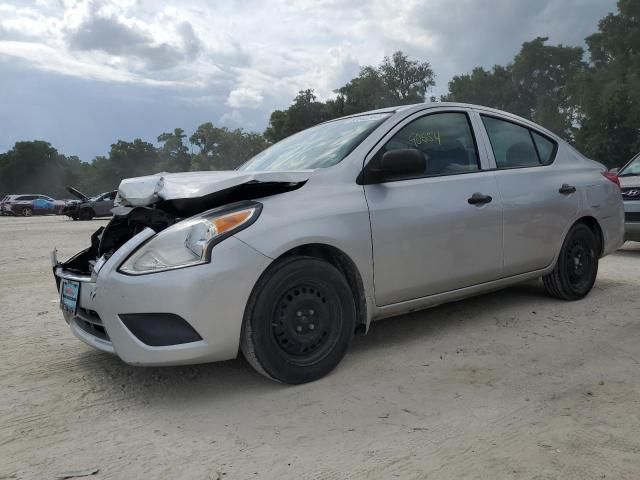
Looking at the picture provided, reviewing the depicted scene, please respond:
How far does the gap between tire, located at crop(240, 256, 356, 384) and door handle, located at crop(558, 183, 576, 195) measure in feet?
7.83

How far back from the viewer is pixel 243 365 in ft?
11.3

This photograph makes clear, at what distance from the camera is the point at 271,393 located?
2975 mm

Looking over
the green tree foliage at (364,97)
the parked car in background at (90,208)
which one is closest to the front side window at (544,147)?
the parked car in background at (90,208)

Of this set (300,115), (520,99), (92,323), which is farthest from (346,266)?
(520,99)

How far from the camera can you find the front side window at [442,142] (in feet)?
12.2

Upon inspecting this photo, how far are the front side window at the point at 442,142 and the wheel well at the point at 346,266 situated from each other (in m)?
0.83

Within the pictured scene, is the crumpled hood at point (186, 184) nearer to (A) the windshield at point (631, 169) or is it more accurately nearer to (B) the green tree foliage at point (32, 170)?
(A) the windshield at point (631, 169)

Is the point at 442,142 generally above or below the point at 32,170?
below

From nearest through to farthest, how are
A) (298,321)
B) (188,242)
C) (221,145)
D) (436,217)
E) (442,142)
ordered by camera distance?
(188,242), (298,321), (436,217), (442,142), (221,145)

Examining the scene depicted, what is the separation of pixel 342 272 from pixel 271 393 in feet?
2.78

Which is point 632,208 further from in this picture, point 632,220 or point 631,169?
point 631,169

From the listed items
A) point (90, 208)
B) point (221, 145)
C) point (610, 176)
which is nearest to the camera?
point (610, 176)

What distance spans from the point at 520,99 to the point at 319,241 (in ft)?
236

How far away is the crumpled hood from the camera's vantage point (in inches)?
119
